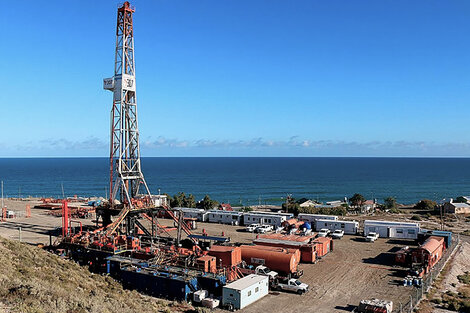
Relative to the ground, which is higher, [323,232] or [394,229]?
[394,229]

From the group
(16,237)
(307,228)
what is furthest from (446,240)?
(16,237)

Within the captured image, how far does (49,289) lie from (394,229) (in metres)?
30.1

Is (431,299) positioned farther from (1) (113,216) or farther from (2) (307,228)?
(1) (113,216)

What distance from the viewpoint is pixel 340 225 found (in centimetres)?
3750

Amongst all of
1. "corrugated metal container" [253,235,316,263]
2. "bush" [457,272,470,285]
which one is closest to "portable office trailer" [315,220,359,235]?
"corrugated metal container" [253,235,316,263]

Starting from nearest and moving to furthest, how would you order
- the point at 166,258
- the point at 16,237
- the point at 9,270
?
the point at 9,270 → the point at 166,258 → the point at 16,237

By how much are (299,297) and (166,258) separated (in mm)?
8164

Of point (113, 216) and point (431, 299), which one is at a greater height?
point (113, 216)

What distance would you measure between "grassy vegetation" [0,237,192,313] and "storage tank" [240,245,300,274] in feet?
22.5

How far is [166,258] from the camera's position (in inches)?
934

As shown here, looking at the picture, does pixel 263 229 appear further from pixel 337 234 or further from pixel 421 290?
pixel 421 290

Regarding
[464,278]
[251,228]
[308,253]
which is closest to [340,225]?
[251,228]

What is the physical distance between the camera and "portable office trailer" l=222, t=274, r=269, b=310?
18547 mm

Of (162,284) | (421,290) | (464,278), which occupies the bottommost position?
(464,278)
